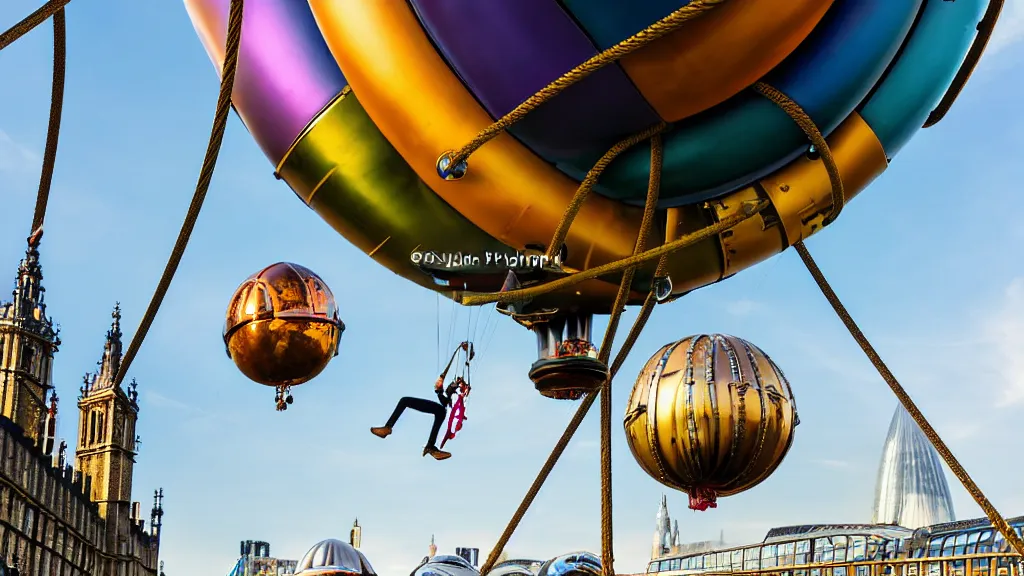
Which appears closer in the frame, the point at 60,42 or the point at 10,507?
the point at 60,42

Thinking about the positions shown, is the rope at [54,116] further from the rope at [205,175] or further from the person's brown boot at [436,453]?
the person's brown boot at [436,453]

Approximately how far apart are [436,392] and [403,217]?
0.83 metres

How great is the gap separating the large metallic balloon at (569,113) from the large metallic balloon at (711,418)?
45 centimetres

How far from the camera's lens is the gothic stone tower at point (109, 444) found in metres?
59.2

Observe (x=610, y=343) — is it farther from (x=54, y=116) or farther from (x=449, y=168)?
(x=54, y=116)

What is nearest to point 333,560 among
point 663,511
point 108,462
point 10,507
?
point 10,507

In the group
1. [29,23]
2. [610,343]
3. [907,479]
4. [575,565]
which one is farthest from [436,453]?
[907,479]

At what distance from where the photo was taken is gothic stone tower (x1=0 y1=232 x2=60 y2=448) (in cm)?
5203

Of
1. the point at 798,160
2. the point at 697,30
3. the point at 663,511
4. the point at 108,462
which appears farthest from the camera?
the point at 663,511

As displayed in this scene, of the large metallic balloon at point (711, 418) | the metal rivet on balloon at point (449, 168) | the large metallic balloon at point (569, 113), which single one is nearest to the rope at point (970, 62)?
the large metallic balloon at point (569, 113)

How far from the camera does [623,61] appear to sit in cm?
496

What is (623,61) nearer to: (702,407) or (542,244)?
(542,244)

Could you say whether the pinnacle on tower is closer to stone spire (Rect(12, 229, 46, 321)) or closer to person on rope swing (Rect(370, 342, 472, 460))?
stone spire (Rect(12, 229, 46, 321))

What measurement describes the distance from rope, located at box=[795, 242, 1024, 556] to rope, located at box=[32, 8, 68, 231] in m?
3.37
